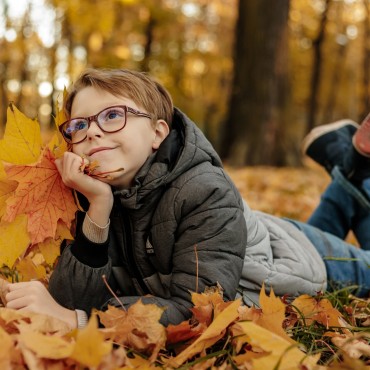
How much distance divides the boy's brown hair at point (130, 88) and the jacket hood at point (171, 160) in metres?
0.09

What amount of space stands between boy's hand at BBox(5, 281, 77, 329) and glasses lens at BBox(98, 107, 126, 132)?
1.76ft

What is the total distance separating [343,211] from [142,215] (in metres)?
1.43

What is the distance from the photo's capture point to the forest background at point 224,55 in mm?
8656

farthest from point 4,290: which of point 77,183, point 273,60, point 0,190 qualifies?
point 273,60

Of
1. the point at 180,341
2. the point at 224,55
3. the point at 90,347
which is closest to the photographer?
the point at 90,347

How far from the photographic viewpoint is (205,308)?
1.48 meters

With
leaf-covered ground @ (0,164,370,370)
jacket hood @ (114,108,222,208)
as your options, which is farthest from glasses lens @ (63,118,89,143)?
leaf-covered ground @ (0,164,370,370)

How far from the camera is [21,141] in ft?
5.41

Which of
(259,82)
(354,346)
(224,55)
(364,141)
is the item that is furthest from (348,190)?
(224,55)

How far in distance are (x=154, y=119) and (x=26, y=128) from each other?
44cm

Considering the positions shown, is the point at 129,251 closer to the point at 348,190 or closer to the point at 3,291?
the point at 3,291

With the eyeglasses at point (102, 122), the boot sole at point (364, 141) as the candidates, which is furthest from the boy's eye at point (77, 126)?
the boot sole at point (364, 141)

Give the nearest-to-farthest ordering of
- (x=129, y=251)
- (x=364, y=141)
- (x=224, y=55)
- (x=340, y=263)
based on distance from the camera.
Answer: (x=129, y=251)
(x=340, y=263)
(x=364, y=141)
(x=224, y=55)

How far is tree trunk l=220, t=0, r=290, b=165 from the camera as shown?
848 cm
